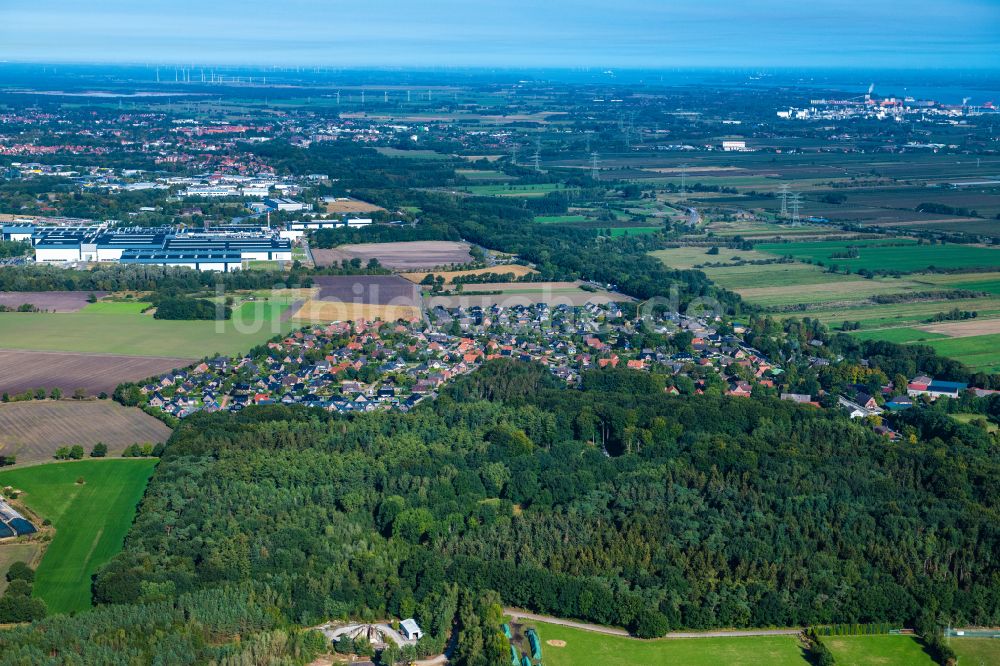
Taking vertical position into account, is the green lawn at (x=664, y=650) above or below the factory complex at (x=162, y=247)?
below

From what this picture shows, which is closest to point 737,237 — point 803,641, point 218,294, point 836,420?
point 218,294

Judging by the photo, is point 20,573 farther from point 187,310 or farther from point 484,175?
point 484,175

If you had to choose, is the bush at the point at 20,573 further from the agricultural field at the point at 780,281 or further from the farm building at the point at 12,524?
the agricultural field at the point at 780,281

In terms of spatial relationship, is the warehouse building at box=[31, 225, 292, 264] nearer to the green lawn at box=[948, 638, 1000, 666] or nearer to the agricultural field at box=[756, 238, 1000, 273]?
the agricultural field at box=[756, 238, 1000, 273]

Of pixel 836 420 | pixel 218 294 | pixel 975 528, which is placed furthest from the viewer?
pixel 218 294

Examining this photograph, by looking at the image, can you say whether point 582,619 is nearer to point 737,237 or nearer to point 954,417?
point 954,417

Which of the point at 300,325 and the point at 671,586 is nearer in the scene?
the point at 671,586

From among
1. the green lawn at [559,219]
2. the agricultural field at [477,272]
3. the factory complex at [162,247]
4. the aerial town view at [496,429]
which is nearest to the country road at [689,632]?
the aerial town view at [496,429]
